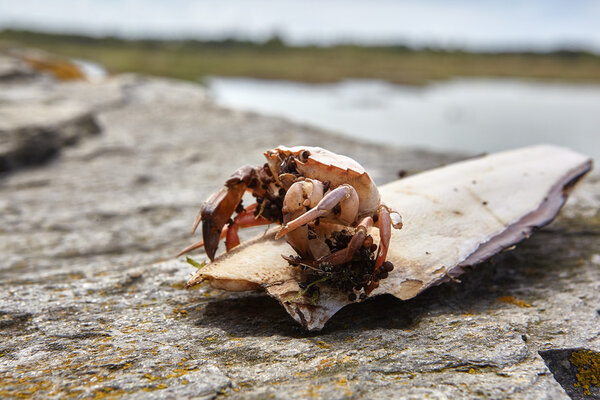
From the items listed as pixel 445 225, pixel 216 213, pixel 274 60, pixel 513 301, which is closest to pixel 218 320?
pixel 216 213

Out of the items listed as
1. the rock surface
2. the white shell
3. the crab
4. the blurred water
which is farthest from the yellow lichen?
the blurred water

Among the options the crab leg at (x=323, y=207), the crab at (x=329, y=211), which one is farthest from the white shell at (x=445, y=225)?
the crab leg at (x=323, y=207)

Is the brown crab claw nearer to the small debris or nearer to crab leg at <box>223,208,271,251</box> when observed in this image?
crab leg at <box>223,208,271,251</box>

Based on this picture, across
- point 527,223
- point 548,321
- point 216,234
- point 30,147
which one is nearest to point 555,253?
point 527,223

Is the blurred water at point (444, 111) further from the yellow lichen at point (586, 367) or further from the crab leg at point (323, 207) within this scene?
the crab leg at point (323, 207)

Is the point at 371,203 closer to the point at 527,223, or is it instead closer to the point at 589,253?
the point at 527,223

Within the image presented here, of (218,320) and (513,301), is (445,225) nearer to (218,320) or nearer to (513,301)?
(513,301)
